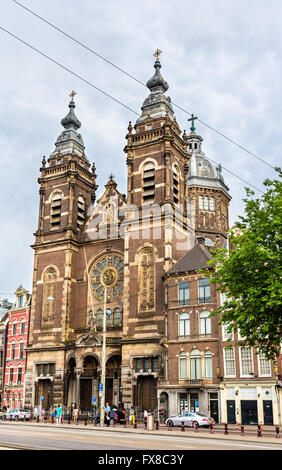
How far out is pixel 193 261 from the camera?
44406mm

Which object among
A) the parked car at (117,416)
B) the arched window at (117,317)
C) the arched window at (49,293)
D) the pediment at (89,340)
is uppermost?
the arched window at (49,293)

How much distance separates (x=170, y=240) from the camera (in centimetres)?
4744

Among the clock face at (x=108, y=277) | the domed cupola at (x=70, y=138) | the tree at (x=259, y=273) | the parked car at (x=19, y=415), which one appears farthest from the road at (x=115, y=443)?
the domed cupola at (x=70, y=138)

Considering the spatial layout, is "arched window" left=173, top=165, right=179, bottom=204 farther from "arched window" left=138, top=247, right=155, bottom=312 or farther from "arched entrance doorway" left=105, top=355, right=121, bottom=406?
"arched entrance doorway" left=105, top=355, right=121, bottom=406

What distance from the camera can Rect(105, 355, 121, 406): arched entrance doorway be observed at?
47906 millimetres

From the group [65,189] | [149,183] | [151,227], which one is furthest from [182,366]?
[65,189]

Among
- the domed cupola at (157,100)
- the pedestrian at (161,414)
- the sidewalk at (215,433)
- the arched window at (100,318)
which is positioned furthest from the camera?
the domed cupola at (157,100)

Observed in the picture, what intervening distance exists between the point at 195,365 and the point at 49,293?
20733 millimetres

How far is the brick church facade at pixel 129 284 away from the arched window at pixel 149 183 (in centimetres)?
12

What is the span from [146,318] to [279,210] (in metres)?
24.7

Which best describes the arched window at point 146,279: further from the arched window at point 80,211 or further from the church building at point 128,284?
the arched window at point 80,211

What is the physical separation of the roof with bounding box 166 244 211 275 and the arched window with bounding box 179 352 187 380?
7288mm

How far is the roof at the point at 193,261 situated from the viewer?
43.5 metres

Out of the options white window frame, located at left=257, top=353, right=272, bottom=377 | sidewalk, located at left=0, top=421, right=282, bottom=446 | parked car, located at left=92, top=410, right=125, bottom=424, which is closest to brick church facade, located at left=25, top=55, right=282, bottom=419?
white window frame, located at left=257, top=353, right=272, bottom=377
